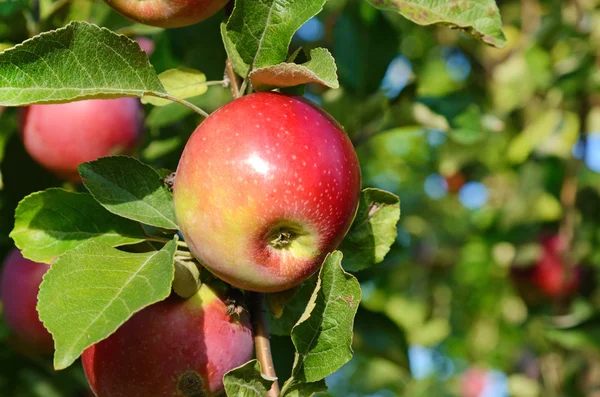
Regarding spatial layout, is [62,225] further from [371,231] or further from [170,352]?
[371,231]

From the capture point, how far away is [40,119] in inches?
53.1

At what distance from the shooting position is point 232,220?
78 centimetres

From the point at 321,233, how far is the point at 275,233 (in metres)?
0.05

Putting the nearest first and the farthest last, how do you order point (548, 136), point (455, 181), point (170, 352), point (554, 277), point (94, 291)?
point (94, 291) < point (170, 352) < point (548, 136) < point (554, 277) < point (455, 181)

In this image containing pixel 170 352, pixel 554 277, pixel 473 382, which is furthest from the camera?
pixel 473 382

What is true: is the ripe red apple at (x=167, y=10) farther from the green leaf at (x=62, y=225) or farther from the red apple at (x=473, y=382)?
the red apple at (x=473, y=382)

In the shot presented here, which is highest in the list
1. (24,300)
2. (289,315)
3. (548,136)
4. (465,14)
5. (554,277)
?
(465,14)

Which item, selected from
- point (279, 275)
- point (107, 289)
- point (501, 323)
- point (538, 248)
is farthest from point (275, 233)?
point (501, 323)

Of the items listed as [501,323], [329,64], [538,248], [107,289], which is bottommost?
[501,323]

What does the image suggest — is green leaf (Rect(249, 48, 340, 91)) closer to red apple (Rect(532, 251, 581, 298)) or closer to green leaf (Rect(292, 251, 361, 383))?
green leaf (Rect(292, 251, 361, 383))

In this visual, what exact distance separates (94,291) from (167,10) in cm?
37

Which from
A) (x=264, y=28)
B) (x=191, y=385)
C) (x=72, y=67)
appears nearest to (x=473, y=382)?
(x=191, y=385)

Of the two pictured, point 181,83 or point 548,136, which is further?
point 548,136

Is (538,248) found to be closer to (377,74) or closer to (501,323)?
(501,323)
